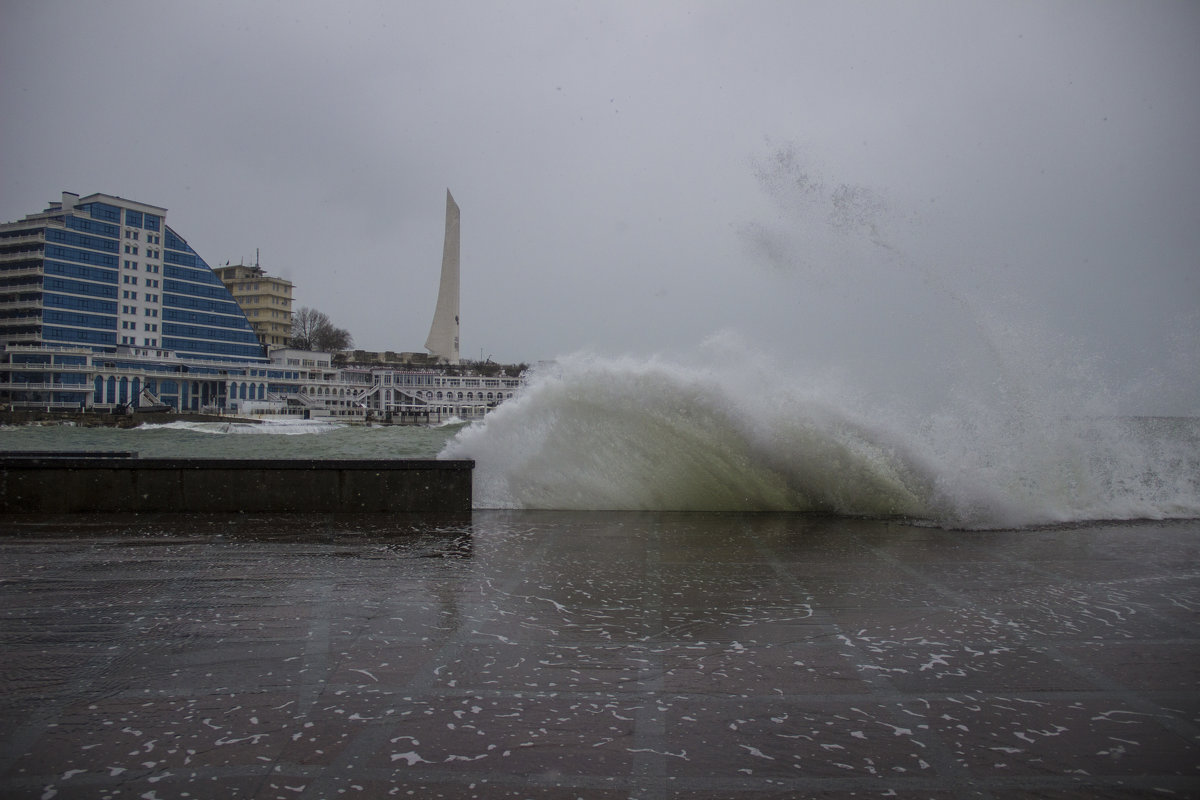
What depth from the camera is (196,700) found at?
11.2 ft

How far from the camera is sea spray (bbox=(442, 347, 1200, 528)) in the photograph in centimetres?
1097

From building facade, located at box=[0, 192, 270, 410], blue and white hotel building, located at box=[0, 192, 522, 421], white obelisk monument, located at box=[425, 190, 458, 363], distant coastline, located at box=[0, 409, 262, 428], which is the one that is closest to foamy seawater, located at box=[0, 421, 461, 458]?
distant coastline, located at box=[0, 409, 262, 428]

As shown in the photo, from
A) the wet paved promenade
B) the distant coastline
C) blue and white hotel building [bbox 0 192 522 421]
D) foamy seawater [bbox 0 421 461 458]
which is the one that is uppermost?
blue and white hotel building [bbox 0 192 522 421]

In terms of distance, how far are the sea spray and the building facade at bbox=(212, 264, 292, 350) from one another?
451 ft

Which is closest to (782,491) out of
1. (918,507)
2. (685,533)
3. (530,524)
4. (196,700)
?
(918,507)

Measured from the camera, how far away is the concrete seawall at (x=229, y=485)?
10.1 m

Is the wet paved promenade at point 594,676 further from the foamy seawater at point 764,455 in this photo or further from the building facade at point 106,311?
the building facade at point 106,311

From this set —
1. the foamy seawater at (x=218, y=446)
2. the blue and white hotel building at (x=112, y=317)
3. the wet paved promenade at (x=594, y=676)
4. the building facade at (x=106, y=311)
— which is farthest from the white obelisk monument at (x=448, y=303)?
the wet paved promenade at (x=594, y=676)

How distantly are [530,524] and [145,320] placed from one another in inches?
4470

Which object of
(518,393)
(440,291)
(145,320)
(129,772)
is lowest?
(129,772)

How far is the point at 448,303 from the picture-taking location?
120 meters

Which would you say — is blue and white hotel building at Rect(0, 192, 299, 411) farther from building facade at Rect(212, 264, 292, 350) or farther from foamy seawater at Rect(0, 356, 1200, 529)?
foamy seawater at Rect(0, 356, 1200, 529)

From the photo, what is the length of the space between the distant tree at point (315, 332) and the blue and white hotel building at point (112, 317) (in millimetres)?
35435

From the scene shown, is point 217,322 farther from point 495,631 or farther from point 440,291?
point 495,631
